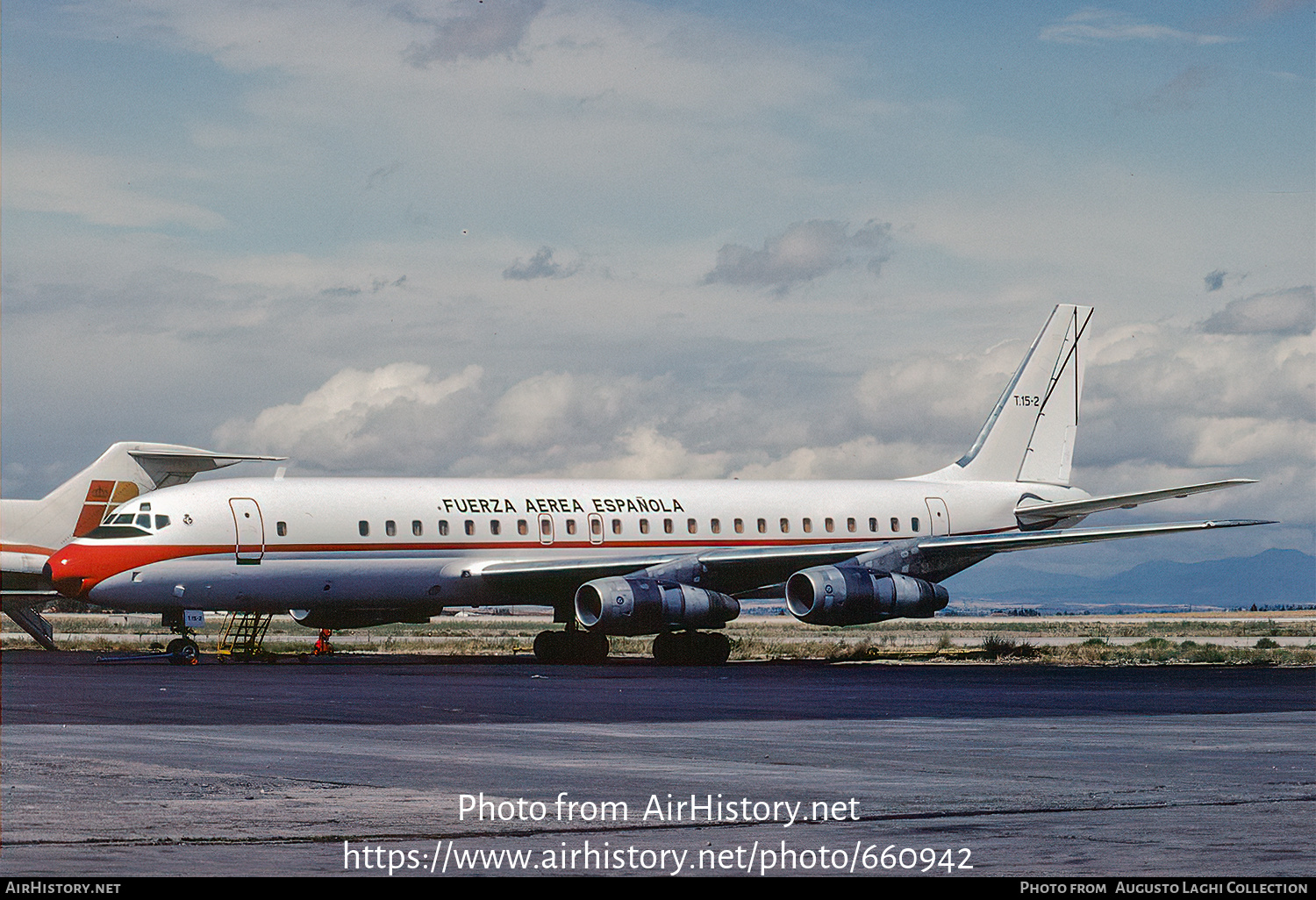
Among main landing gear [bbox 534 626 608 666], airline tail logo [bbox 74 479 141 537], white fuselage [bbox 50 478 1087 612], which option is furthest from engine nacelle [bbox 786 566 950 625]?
airline tail logo [bbox 74 479 141 537]

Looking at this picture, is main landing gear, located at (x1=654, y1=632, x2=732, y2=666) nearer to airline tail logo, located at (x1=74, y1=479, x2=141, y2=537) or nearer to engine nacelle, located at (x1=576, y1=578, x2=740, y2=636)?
engine nacelle, located at (x1=576, y1=578, x2=740, y2=636)

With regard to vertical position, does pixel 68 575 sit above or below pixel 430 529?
below

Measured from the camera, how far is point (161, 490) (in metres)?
39.1

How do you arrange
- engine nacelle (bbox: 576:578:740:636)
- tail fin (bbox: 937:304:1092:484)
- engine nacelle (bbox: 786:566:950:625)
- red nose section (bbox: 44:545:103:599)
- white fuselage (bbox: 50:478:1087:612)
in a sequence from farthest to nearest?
tail fin (bbox: 937:304:1092:484), engine nacelle (bbox: 786:566:950:625), engine nacelle (bbox: 576:578:740:636), white fuselage (bbox: 50:478:1087:612), red nose section (bbox: 44:545:103:599)

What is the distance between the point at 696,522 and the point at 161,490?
13872 mm

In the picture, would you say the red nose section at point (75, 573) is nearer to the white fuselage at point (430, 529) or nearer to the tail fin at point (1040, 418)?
the white fuselage at point (430, 529)

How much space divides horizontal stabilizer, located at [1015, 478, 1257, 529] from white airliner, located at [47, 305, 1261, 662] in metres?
0.07

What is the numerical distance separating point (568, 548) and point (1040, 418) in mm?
16964

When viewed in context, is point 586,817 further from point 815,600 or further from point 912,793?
point 815,600

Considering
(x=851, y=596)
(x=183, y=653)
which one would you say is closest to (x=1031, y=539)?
(x=851, y=596)

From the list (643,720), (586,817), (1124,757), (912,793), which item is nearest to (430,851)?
(586,817)

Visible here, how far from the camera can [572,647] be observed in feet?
141

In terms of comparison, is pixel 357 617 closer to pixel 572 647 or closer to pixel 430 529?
pixel 430 529

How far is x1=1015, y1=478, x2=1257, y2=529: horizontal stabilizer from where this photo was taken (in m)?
43.2
